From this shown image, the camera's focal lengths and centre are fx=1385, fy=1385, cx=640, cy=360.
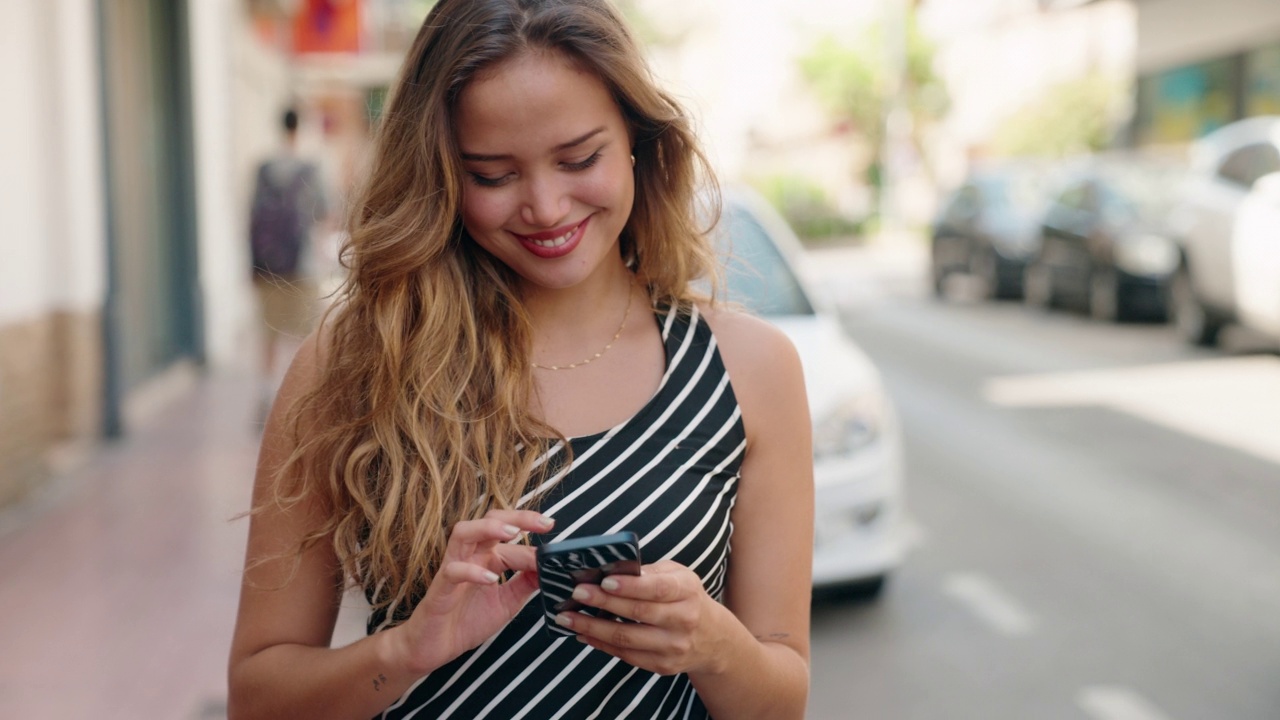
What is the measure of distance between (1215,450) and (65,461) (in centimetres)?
678

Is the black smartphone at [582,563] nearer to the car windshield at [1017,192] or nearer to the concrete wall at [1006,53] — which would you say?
the car windshield at [1017,192]

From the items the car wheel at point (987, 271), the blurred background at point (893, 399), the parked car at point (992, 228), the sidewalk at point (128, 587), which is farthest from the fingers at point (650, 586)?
the car wheel at point (987, 271)

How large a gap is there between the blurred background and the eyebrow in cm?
40

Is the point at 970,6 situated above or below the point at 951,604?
above

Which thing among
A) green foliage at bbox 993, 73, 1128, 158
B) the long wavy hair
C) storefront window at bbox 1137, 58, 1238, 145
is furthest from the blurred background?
green foliage at bbox 993, 73, 1128, 158

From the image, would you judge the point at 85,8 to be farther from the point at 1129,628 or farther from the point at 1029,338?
the point at 1029,338

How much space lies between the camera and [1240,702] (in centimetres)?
441

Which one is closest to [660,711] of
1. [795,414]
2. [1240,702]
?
[795,414]

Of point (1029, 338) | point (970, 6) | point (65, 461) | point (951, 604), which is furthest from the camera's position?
point (970, 6)

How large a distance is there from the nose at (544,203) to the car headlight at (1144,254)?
13.0 metres

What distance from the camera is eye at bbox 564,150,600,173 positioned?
193 centimetres

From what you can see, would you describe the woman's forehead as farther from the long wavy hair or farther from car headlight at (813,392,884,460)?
car headlight at (813,392,884,460)

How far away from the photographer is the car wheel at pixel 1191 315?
12.0 m

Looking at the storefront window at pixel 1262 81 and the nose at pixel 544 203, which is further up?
the storefront window at pixel 1262 81
